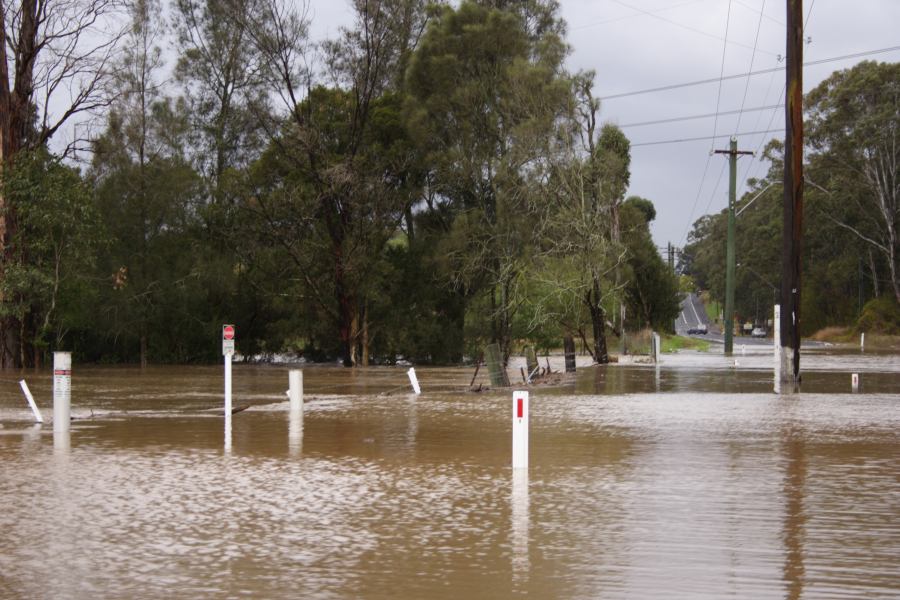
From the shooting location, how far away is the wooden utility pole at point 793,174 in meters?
27.5

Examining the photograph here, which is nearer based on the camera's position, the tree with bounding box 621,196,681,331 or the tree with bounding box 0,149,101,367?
the tree with bounding box 0,149,101,367

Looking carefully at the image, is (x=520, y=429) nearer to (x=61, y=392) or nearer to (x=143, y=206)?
(x=61, y=392)

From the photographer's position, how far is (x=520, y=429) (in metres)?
13.2

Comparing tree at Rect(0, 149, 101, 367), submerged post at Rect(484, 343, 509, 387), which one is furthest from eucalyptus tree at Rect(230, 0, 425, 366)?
submerged post at Rect(484, 343, 509, 387)

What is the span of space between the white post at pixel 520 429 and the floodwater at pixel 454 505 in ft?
0.52

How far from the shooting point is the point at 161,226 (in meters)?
54.1

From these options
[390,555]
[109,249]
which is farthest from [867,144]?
[390,555]

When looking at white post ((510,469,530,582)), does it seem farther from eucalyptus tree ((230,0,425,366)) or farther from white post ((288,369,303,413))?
eucalyptus tree ((230,0,425,366))

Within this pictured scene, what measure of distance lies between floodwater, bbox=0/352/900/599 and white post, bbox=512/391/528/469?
0.16 metres

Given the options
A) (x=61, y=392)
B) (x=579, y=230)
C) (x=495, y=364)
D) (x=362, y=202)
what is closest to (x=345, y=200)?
(x=362, y=202)

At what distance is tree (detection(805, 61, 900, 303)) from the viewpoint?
7844 cm

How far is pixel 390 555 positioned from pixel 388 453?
6731mm

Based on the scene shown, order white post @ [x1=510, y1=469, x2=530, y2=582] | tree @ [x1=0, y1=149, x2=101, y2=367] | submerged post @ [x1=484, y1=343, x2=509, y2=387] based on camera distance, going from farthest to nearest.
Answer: tree @ [x1=0, y1=149, x2=101, y2=367]
submerged post @ [x1=484, y1=343, x2=509, y2=387]
white post @ [x1=510, y1=469, x2=530, y2=582]

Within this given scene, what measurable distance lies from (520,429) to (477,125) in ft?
135
